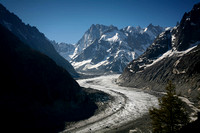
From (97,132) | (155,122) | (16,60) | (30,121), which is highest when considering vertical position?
(16,60)

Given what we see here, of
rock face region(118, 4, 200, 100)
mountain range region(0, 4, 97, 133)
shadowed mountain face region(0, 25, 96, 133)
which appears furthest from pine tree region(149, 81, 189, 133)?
rock face region(118, 4, 200, 100)

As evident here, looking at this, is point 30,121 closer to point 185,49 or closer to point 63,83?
point 63,83

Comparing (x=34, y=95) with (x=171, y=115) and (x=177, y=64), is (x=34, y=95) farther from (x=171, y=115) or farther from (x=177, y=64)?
(x=177, y=64)

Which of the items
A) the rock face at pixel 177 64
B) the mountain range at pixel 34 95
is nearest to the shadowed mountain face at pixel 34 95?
the mountain range at pixel 34 95

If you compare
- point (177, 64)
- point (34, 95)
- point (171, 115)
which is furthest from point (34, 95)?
point (177, 64)

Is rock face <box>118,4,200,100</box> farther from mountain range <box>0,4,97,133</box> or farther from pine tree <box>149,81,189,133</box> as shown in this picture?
pine tree <box>149,81,189,133</box>

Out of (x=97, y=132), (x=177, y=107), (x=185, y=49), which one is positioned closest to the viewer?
(x=177, y=107)

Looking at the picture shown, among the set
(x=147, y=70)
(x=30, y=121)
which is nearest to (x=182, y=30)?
(x=147, y=70)
